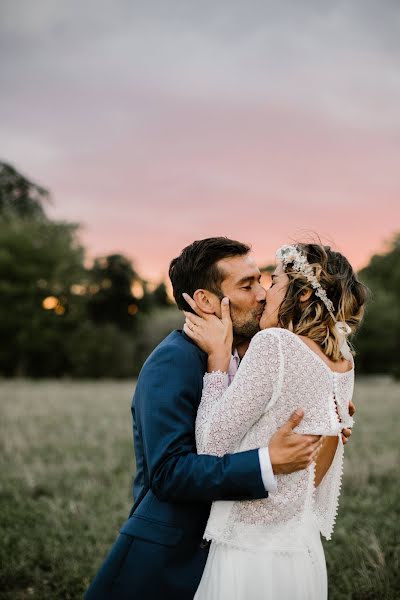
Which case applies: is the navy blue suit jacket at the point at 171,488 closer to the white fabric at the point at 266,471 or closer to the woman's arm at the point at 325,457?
the white fabric at the point at 266,471

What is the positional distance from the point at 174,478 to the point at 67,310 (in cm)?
A: 3425

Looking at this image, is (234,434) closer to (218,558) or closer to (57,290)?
(218,558)

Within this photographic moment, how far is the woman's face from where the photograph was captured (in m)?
2.89

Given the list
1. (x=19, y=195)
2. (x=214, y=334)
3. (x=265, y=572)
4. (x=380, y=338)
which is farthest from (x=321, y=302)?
(x=380, y=338)

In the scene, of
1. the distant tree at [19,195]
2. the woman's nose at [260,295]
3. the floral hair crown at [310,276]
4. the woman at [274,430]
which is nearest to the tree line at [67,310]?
the distant tree at [19,195]

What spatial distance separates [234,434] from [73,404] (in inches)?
573

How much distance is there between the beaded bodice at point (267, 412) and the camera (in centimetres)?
237

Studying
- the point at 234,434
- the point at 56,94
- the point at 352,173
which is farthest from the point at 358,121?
the point at 234,434

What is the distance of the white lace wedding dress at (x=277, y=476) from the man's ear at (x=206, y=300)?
21.6 inches

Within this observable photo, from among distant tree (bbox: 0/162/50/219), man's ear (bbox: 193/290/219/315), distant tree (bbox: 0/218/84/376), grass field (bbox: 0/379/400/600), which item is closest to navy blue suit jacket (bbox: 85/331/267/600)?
man's ear (bbox: 193/290/219/315)

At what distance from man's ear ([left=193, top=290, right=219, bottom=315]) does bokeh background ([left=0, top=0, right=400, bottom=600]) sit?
15.7 inches

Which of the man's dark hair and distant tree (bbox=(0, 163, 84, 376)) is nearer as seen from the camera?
the man's dark hair

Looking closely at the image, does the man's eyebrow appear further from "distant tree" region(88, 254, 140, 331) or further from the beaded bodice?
"distant tree" region(88, 254, 140, 331)

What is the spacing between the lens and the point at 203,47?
12.2 m
